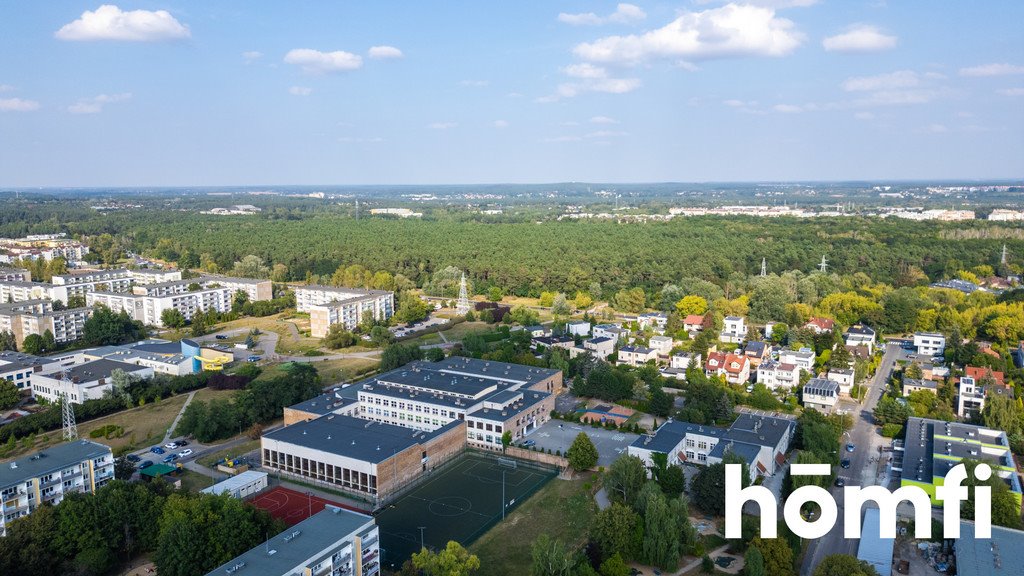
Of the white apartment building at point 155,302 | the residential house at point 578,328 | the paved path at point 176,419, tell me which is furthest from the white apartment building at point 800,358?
the white apartment building at point 155,302

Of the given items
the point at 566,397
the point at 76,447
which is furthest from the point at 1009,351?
the point at 76,447

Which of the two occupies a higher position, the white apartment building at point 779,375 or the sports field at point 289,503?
the white apartment building at point 779,375

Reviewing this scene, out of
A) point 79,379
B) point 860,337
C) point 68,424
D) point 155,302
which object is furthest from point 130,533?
point 860,337

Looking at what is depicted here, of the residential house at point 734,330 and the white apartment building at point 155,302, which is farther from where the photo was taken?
the white apartment building at point 155,302

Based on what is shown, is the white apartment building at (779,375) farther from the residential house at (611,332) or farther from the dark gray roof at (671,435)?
the residential house at (611,332)

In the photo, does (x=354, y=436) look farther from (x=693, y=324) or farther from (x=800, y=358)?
(x=693, y=324)
